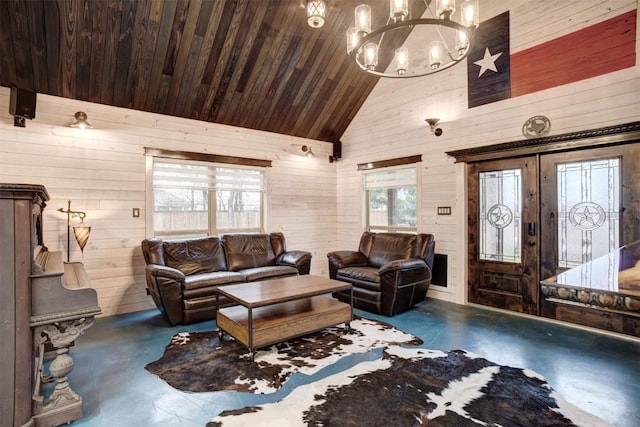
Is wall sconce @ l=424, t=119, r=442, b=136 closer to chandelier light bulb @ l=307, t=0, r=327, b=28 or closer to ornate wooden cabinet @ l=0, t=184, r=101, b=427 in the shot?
chandelier light bulb @ l=307, t=0, r=327, b=28

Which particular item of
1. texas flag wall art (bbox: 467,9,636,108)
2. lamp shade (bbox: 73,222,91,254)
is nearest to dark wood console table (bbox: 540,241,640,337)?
texas flag wall art (bbox: 467,9,636,108)

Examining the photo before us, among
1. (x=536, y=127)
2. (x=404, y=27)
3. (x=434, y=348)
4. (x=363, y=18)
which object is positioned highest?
(x=404, y=27)

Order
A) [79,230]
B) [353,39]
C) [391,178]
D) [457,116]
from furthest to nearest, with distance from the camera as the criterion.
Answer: [391,178] < [457,116] < [79,230] < [353,39]

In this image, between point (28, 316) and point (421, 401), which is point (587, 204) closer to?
point (421, 401)

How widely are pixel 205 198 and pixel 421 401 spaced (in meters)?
3.99

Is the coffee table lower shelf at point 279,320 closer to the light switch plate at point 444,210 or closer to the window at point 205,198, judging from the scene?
the window at point 205,198

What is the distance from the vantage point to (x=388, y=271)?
389cm

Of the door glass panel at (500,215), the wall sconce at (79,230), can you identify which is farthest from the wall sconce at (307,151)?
the wall sconce at (79,230)

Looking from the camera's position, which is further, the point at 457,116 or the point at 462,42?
the point at 457,116

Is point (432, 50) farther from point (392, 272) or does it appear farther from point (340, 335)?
point (340, 335)

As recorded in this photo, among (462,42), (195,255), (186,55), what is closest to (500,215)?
(462,42)

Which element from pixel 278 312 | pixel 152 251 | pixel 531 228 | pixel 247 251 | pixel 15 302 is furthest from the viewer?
pixel 247 251

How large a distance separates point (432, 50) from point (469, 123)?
1.87m

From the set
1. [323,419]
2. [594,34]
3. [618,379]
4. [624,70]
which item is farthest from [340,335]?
[594,34]
